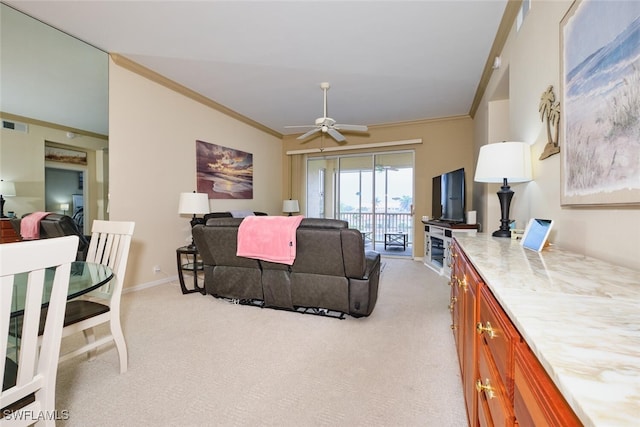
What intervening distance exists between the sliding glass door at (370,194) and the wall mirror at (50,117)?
4102 mm

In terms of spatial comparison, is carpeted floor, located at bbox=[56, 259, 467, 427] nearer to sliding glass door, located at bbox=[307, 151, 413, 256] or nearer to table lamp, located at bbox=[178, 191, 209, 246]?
table lamp, located at bbox=[178, 191, 209, 246]

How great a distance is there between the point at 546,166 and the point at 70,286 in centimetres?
272

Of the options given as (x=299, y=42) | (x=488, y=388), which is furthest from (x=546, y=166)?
(x=299, y=42)

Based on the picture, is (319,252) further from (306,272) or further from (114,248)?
(114,248)

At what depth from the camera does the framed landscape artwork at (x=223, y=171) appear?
4.35 metres

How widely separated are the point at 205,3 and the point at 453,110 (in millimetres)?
4098

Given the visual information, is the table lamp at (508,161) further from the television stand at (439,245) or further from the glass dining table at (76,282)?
the glass dining table at (76,282)

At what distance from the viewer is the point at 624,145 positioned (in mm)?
990

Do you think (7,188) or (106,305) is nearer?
(106,305)

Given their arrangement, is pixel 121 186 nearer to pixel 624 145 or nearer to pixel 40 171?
pixel 40 171

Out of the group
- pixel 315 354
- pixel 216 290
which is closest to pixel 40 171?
pixel 216 290

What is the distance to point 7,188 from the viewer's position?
248 cm

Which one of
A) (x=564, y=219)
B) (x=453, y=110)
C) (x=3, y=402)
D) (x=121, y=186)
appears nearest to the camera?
(x=3, y=402)

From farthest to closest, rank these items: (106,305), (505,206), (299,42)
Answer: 1. (299,42)
2. (505,206)
3. (106,305)
